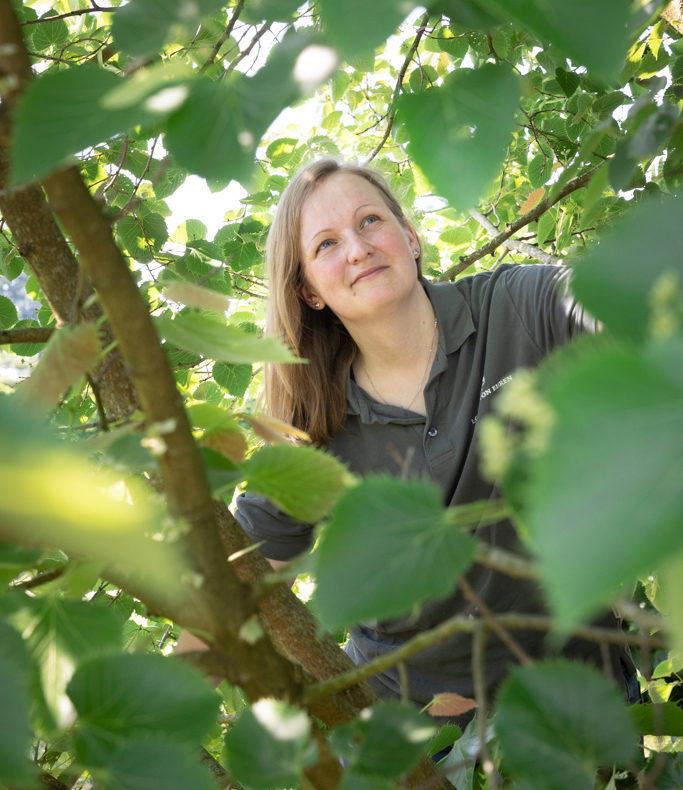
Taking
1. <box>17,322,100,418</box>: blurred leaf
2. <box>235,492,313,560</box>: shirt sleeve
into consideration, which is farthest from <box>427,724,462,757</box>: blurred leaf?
<box>235,492,313,560</box>: shirt sleeve

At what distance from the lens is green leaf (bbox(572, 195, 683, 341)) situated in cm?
17

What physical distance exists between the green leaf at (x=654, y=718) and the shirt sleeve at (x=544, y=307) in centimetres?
75

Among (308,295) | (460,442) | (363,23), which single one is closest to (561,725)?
(363,23)

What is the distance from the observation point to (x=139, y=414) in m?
0.30

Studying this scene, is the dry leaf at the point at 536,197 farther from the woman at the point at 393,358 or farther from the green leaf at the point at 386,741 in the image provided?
the green leaf at the point at 386,741

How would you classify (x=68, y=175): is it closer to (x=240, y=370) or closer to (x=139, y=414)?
(x=139, y=414)

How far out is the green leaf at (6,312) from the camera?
1177mm

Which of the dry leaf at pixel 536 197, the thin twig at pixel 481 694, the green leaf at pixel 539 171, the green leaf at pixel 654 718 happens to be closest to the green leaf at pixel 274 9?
the thin twig at pixel 481 694

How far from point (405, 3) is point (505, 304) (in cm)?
109

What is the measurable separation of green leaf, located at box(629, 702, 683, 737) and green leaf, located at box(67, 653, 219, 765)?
0.25 m

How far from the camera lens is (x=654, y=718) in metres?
0.36

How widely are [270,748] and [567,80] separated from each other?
139cm

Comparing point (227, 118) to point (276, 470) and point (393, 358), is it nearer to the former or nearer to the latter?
point (276, 470)

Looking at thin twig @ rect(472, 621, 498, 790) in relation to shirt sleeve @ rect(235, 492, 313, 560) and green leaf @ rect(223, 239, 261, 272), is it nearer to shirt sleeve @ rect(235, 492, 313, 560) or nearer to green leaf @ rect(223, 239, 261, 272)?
shirt sleeve @ rect(235, 492, 313, 560)
